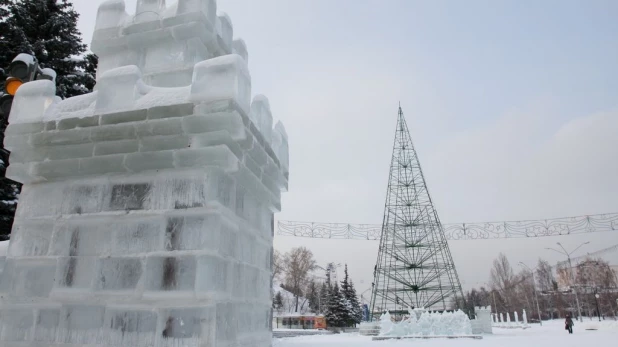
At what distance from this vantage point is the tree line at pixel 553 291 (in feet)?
187

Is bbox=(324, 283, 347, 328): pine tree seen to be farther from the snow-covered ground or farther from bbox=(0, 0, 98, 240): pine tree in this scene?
bbox=(0, 0, 98, 240): pine tree

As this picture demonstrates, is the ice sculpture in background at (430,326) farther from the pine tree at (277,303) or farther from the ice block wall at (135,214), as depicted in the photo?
the pine tree at (277,303)

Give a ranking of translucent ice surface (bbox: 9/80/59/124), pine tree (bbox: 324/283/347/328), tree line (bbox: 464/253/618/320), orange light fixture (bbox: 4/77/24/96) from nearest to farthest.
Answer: translucent ice surface (bbox: 9/80/59/124), orange light fixture (bbox: 4/77/24/96), pine tree (bbox: 324/283/347/328), tree line (bbox: 464/253/618/320)

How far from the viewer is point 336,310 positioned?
128 ft

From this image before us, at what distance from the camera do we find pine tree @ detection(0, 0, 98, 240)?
1090 centimetres

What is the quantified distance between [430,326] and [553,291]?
167ft

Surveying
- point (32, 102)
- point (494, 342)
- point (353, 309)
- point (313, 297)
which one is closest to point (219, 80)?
point (32, 102)

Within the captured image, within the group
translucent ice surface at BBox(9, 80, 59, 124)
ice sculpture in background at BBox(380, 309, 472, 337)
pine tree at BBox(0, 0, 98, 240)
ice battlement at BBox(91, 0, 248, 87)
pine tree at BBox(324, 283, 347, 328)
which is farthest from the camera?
pine tree at BBox(324, 283, 347, 328)

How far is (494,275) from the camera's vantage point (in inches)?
2687

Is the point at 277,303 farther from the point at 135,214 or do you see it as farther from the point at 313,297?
the point at 135,214

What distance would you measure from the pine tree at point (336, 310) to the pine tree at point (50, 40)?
33.1 meters

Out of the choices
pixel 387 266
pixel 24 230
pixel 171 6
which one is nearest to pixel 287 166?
pixel 171 6

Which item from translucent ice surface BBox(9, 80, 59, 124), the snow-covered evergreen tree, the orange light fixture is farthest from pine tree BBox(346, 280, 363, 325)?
translucent ice surface BBox(9, 80, 59, 124)

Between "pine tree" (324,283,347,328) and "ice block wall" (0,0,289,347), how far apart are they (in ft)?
125
